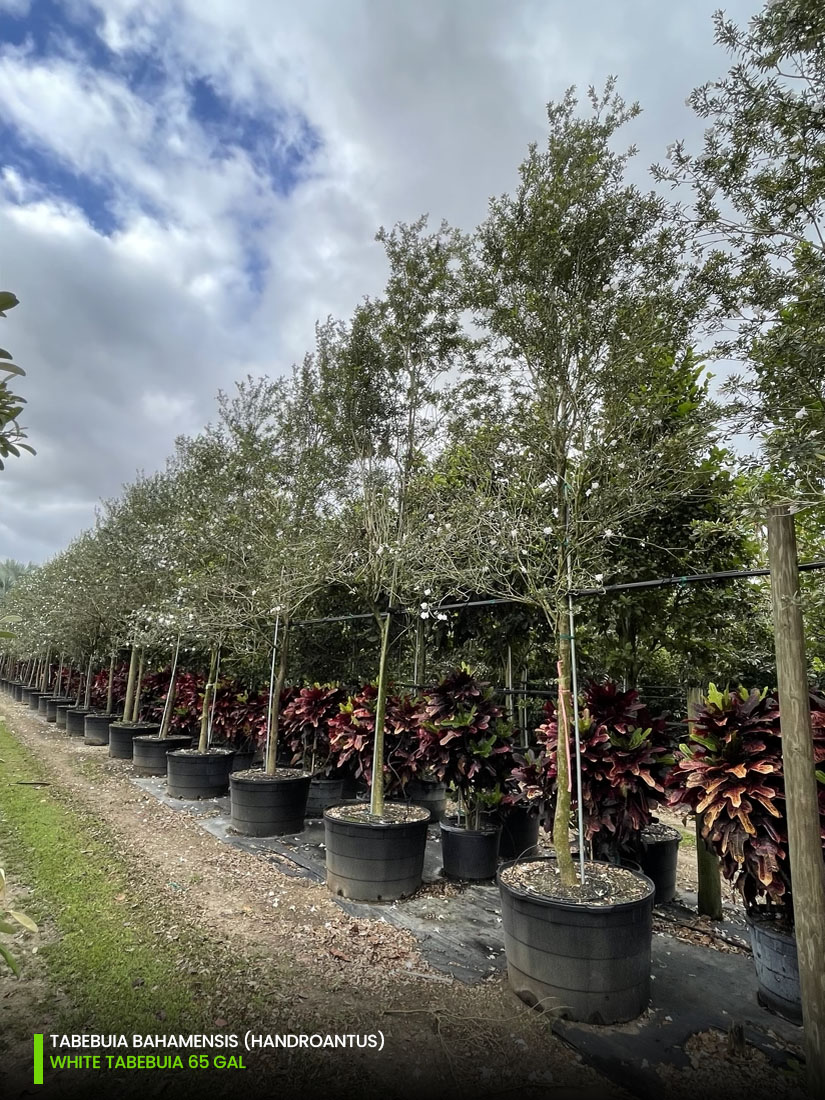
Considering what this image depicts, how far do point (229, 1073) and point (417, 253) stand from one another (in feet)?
18.0

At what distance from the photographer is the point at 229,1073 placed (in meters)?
2.22

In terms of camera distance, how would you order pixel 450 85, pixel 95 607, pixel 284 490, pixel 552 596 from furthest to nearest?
pixel 95 607, pixel 284 490, pixel 450 85, pixel 552 596

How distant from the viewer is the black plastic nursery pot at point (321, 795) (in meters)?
6.40

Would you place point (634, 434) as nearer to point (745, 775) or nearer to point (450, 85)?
point (745, 775)

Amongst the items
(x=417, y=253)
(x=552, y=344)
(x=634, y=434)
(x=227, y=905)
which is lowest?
(x=227, y=905)

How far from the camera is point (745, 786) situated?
9.51 ft

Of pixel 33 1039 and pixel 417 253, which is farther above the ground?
pixel 417 253

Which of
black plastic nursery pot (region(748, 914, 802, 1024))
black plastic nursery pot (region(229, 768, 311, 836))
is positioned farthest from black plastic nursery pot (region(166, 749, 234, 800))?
black plastic nursery pot (region(748, 914, 802, 1024))

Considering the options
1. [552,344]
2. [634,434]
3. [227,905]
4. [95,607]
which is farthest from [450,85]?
[95,607]

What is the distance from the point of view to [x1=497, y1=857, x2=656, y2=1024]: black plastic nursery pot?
2.63 meters

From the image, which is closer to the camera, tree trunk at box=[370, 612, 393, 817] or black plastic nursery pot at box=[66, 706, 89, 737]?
tree trunk at box=[370, 612, 393, 817]

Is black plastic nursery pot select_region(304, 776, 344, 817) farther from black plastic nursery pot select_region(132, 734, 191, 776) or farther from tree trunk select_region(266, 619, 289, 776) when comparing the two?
black plastic nursery pot select_region(132, 734, 191, 776)

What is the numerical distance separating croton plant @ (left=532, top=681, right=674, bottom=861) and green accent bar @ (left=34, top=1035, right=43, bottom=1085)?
9.08 feet

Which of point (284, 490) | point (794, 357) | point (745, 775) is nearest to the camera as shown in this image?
point (794, 357)
